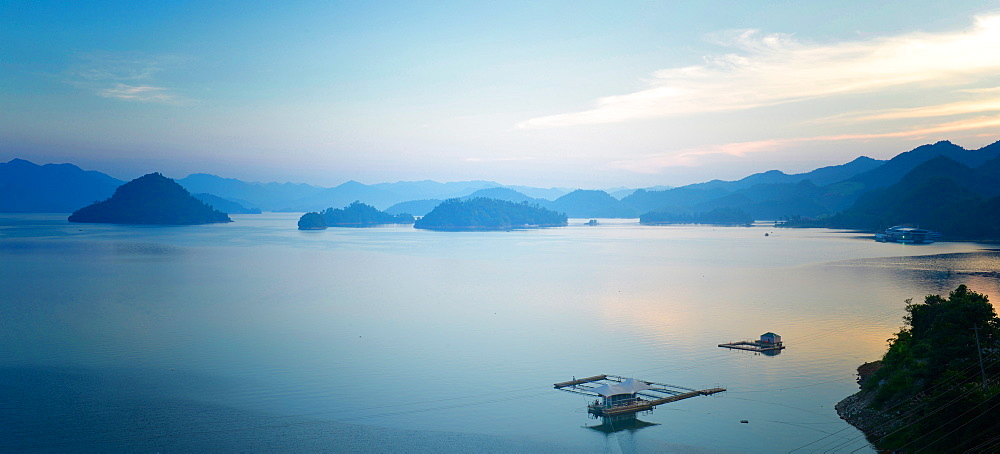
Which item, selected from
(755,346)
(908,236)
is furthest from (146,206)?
(755,346)

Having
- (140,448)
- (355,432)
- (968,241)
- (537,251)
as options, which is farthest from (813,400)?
(968,241)

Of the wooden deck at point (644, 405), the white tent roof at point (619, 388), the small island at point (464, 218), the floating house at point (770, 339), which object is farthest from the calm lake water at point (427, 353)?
the small island at point (464, 218)

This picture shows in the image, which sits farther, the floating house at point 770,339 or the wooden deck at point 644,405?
the floating house at point 770,339

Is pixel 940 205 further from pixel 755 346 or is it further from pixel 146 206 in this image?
pixel 146 206

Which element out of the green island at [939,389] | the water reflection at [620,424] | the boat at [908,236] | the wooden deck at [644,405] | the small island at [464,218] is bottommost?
the water reflection at [620,424]

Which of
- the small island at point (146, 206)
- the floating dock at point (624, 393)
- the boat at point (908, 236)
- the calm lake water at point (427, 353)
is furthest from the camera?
the small island at point (146, 206)

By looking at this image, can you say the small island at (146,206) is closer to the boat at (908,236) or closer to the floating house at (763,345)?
the boat at (908,236)

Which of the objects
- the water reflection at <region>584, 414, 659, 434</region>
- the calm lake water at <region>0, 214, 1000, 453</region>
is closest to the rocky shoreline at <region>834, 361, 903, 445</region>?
the calm lake water at <region>0, 214, 1000, 453</region>
